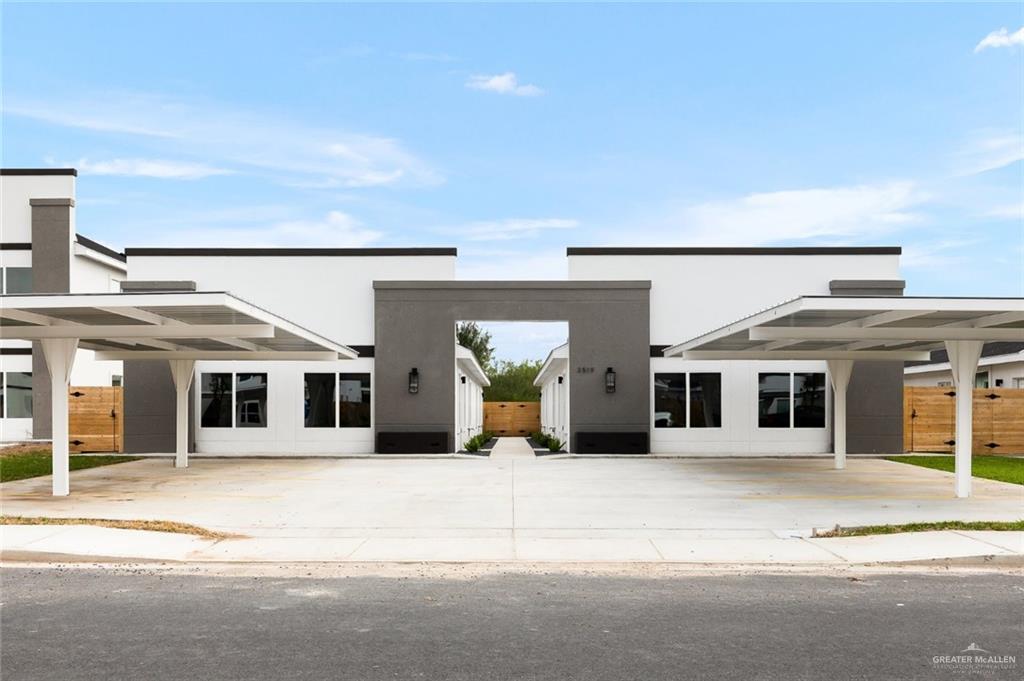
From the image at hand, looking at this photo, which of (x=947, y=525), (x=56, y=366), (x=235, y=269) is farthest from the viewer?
(x=235, y=269)

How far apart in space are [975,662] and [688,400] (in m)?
19.1

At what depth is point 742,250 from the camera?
25312 millimetres

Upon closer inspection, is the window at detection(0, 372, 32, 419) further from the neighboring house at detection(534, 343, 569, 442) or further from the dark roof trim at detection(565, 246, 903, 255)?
the dark roof trim at detection(565, 246, 903, 255)

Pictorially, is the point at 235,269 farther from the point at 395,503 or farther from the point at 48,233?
the point at 395,503

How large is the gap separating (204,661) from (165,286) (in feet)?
69.5

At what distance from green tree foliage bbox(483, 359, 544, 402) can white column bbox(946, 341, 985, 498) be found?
4228 cm

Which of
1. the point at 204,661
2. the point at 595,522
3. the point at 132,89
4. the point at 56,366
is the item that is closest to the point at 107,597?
the point at 204,661

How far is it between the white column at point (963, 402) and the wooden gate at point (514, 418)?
2874cm

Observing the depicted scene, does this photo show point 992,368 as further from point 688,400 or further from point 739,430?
point 688,400

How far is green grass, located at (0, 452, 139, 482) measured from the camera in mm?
19062

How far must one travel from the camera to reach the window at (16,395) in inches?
1184

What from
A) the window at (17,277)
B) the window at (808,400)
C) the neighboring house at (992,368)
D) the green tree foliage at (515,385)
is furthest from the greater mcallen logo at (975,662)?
the green tree foliage at (515,385)

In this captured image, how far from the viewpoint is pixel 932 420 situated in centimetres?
2616

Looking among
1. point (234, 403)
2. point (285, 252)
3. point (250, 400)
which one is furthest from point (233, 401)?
point (285, 252)
